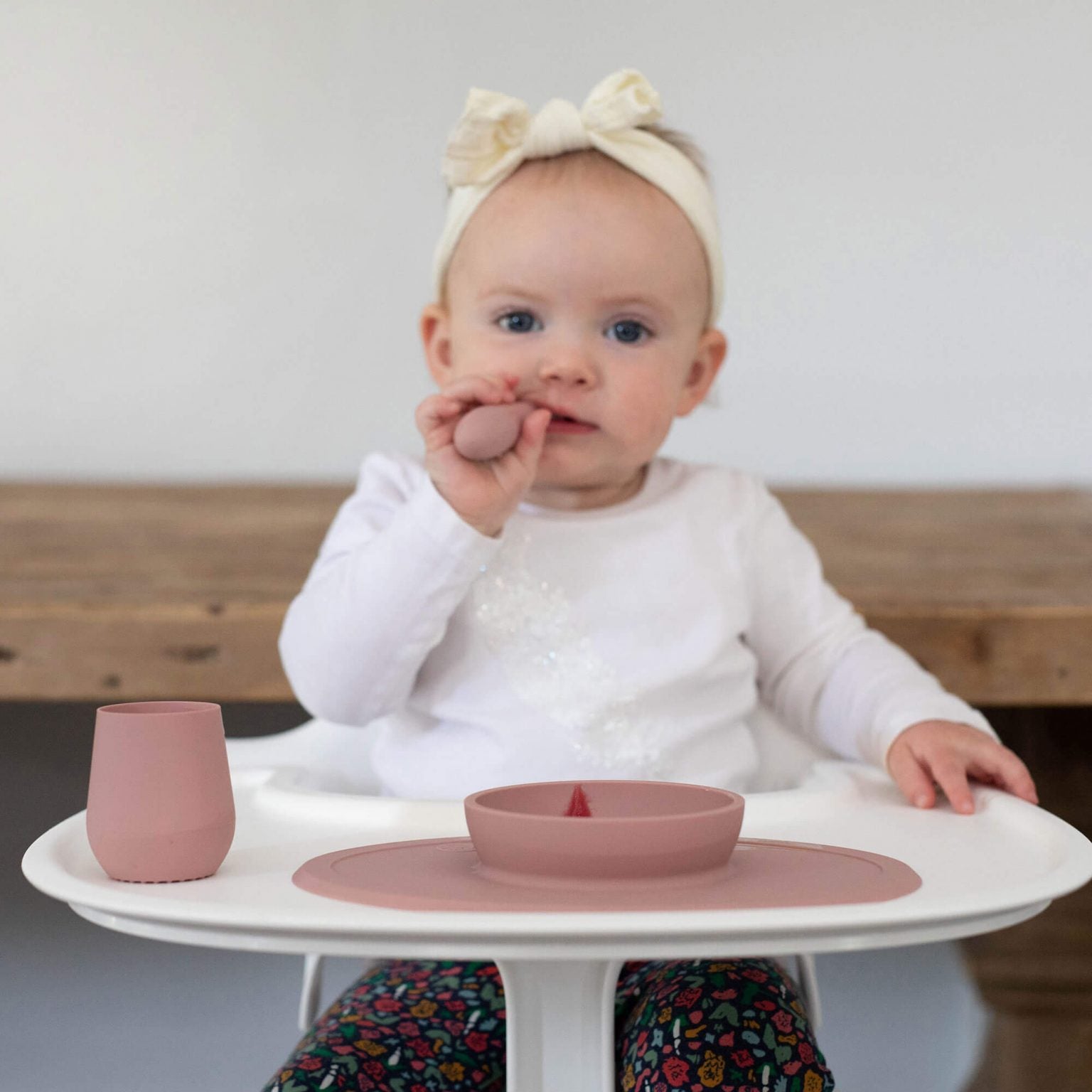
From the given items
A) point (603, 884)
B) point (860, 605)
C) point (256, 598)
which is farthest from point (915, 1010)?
point (603, 884)

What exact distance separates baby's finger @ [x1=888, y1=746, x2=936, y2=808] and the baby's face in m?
0.31

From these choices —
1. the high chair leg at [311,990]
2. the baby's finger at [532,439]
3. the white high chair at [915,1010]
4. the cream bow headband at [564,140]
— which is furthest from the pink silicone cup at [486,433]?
the white high chair at [915,1010]

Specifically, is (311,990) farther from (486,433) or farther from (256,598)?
(486,433)

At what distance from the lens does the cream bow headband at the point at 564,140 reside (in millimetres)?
1084

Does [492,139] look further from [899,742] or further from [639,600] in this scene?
[899,742]

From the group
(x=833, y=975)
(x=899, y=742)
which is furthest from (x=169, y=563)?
(x=833, y=975)

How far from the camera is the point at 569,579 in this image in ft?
3.63

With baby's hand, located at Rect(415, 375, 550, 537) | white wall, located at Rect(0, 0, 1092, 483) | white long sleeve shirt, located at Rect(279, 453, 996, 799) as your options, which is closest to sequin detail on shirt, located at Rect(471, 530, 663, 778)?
white long sleeve shirt, located at Rect(279, 453, 996, 799)

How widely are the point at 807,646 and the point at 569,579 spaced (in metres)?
0.22

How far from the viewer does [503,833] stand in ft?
2.13

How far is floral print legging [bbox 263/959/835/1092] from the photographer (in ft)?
2.62

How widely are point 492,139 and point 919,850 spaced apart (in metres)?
0.64

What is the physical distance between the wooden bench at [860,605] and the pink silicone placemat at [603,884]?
547 millimetres

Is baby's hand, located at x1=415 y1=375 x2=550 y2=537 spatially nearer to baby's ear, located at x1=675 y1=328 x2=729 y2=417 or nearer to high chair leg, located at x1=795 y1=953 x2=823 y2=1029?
baby's ear, located at x1=675 y1=328 x2=729 y2=417
